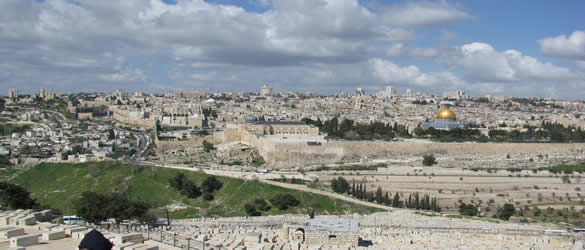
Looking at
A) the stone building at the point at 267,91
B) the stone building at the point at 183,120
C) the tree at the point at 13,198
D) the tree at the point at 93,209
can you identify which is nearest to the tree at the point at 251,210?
the tree at the point at 93,209

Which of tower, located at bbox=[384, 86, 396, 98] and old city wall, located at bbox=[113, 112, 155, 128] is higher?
tower, located at bbox=[384, 86, 396, 98]

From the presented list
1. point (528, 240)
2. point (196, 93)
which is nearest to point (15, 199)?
point (528, 240)

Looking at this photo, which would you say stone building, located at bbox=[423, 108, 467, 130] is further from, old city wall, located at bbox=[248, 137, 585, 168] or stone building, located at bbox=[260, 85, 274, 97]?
stone building, located at bbox=[260, 85, 274, 97]

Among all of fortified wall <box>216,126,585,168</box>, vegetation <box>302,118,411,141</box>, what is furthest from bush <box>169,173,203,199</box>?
vegetation <box>302,118,411,141</box>

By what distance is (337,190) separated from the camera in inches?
1176

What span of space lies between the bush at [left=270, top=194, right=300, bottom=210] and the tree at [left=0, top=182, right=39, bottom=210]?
36.6 feet

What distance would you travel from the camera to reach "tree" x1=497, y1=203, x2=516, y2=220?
27.5 meters

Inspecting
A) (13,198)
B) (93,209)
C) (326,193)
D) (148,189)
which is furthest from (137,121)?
(93,209)

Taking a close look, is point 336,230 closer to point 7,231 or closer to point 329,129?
point 7,231

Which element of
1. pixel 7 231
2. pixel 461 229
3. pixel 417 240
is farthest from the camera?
pixel 461 229

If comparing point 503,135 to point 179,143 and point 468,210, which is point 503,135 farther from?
point 179,143

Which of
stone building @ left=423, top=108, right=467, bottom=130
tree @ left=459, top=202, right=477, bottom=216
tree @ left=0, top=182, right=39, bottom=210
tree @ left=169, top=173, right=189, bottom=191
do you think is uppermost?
stone building @ left=423, top=108, right=467, bottom=130

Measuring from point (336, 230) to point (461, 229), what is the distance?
274 inches

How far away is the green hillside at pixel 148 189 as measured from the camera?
2653cm
